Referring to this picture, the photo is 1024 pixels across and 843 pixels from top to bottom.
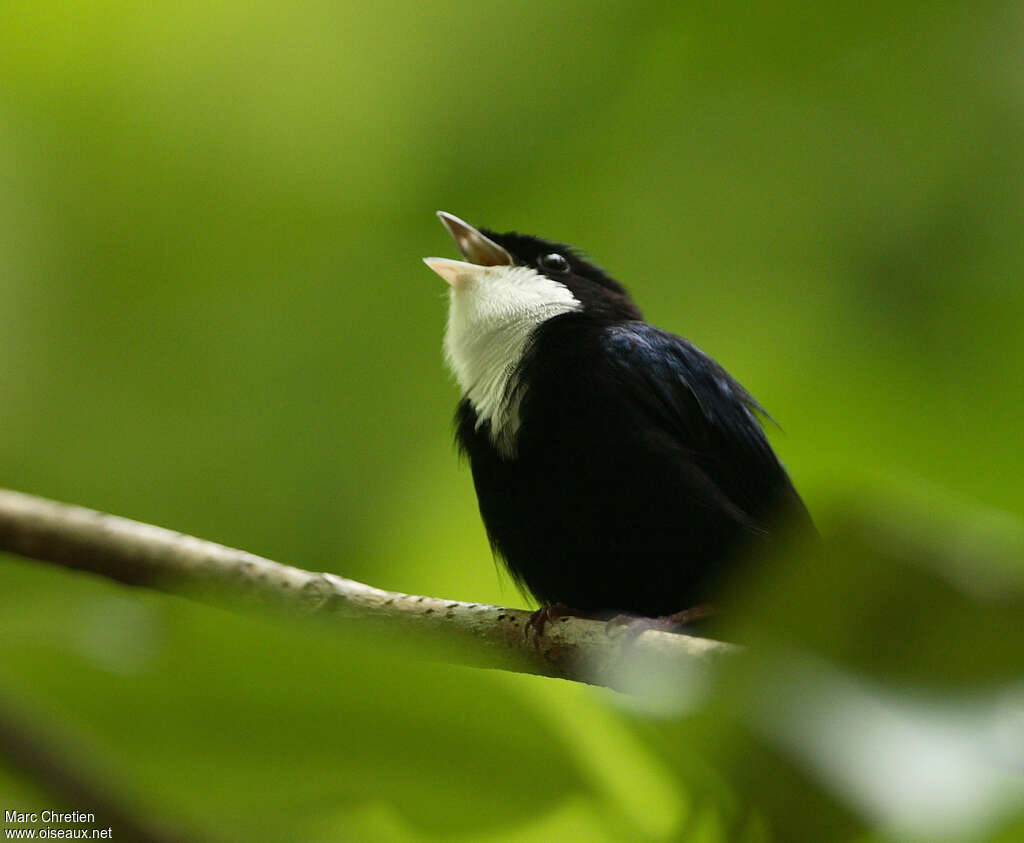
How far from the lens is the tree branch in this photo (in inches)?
71.9

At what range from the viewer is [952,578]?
86 centimetres

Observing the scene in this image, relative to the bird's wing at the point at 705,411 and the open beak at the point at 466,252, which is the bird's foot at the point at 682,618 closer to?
the bird's wing at the point at 705,411

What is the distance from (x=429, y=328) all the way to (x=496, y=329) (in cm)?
46

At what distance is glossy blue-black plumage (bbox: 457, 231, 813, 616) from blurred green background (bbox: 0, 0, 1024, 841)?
0.16 m

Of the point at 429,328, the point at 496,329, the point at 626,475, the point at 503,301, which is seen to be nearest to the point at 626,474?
the point at 626,475

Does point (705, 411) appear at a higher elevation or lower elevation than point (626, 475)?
higher

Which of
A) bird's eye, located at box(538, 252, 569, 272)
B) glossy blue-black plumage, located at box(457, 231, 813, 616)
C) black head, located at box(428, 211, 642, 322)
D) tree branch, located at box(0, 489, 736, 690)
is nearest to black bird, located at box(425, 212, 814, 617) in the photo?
glossy blue-black plumage, located at box(457, 231, 813, 616)

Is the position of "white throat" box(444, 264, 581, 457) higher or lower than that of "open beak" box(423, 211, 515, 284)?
lower

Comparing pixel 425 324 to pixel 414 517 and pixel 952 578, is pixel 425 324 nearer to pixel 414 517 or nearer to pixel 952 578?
pixel 414 517

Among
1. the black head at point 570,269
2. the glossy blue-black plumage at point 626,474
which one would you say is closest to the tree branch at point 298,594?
the glossy blue-black plumage at point 626,474

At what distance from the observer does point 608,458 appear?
2645 mm

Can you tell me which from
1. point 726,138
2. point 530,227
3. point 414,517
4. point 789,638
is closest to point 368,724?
point 789,638

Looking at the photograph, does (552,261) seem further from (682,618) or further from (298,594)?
(298,594)

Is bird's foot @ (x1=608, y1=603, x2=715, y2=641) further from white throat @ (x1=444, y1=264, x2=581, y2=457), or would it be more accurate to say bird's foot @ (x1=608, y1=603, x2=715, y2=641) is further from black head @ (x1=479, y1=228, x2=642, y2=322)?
black head @ (x1=479, y1=228, x2=642, y2=322)
